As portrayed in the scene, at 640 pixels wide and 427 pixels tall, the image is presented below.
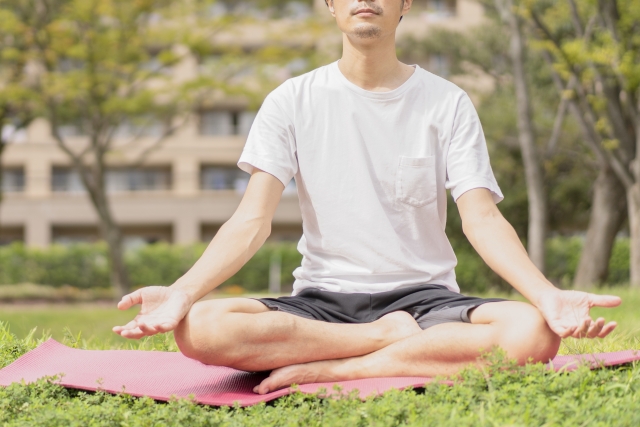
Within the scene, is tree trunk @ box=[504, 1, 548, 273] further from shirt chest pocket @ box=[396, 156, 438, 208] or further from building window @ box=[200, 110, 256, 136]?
building window @ box=[200, 110, 256, 136]

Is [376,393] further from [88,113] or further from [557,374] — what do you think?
[88,113]

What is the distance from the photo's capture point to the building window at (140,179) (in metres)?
30.8

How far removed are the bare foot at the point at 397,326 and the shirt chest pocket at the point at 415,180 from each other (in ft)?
1.49

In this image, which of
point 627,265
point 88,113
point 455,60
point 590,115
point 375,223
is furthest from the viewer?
point 627,265

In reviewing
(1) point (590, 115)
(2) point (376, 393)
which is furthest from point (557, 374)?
(1) point (590, 115)

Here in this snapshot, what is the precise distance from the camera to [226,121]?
105 feet

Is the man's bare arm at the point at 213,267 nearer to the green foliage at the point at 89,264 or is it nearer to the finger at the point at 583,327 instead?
the finger at the point at 583,327

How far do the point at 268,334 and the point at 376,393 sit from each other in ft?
1.34

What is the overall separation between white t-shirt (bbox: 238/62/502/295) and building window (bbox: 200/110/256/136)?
1139 inches

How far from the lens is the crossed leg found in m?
2.51

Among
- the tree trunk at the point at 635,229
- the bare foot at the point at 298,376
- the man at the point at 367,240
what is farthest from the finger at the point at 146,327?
the tree trunk at the point at 635,229

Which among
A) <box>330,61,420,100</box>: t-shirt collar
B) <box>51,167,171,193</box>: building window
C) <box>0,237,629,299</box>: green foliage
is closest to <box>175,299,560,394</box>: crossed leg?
<box>330,61,420,100</box>: t-shirt collar

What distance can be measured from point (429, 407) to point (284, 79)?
16095mm

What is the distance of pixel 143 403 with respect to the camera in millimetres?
2521
